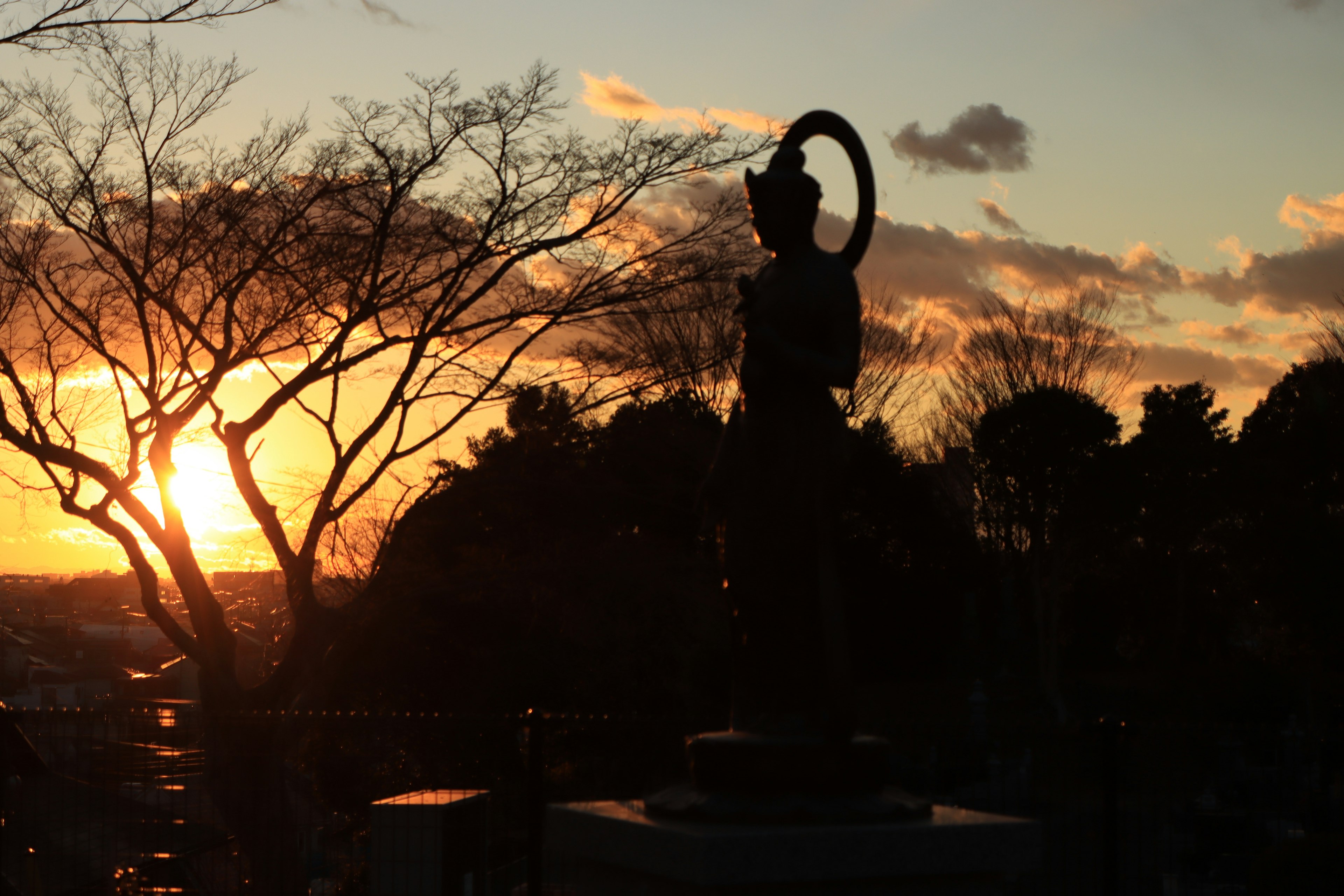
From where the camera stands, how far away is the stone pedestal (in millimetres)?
3889

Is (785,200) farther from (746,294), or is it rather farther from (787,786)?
(787,786)

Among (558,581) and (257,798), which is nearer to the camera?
(257,798)

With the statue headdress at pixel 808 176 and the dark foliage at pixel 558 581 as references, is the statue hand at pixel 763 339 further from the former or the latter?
the dark foliage at pixel 558 581

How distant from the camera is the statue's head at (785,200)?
15.6ft

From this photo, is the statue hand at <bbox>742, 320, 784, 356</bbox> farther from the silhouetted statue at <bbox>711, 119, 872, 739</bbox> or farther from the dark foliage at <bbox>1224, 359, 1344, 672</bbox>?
the dark foliage at <bbox>1224, 359, 1344, 672</bbox>

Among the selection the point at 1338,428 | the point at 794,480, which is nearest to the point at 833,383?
the point at 794,480

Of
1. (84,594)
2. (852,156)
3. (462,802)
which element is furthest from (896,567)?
(84,594)

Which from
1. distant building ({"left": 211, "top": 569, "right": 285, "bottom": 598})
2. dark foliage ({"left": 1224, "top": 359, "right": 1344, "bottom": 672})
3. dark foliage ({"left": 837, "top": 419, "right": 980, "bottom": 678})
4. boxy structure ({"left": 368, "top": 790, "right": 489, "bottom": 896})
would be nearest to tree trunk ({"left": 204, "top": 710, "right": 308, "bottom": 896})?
boxy structure ({"left": 368, "top": 790, "right": 489, "bottom": 896})

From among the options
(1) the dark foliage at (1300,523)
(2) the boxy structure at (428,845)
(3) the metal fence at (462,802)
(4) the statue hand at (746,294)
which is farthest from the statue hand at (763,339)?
(1) the dark foliage at (1300,523)

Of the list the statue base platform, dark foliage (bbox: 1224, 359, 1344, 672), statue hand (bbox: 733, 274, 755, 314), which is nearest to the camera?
the statue base platform

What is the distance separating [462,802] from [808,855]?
5.51m

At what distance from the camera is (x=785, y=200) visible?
476 centimetres

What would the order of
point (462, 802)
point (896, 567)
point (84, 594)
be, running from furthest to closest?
point (84, 594) → point (896, 567) → point (462, 802)

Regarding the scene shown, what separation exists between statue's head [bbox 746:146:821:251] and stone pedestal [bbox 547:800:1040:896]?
2206mm
